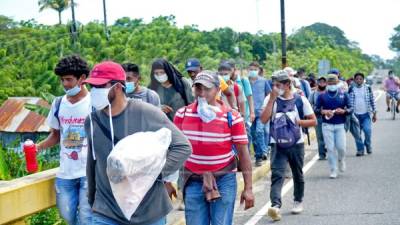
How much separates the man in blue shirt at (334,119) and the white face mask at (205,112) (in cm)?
678

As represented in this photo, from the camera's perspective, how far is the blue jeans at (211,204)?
6059 mm

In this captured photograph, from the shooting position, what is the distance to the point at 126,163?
173 inches

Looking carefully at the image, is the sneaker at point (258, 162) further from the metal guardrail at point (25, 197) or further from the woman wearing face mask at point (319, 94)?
the metal guardrail at point (25, 197)

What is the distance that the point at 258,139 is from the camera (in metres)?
13.7

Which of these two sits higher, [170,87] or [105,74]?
[105,74]

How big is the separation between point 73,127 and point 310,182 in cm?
678

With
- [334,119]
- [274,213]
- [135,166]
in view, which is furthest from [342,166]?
[135,166]

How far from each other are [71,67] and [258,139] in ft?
26.0

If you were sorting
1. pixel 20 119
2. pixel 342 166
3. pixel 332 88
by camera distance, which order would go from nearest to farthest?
pixel 332 88, pixel 342 166, pixel 20 119

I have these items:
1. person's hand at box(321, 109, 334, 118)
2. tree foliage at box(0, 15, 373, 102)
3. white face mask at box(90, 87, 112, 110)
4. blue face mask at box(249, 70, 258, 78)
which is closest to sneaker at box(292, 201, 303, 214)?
person's hand at box(321, 109, 334, 118)

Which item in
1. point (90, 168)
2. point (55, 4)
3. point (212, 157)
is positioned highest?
point (55, 4)

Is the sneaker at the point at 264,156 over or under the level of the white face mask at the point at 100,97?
under

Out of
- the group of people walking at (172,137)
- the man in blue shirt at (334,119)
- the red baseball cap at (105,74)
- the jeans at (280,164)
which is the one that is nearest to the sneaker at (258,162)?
the man in blue shirt at (334,119)

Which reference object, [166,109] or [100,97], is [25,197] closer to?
[100,97]
